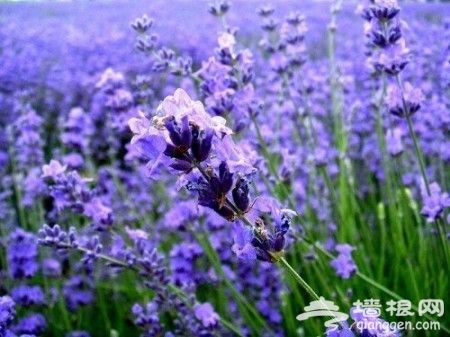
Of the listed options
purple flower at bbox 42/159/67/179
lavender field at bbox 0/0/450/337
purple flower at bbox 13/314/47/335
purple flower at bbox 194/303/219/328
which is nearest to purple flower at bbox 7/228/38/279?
lavender field at bbox 0/0/450/337

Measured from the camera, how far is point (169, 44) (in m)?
7.27

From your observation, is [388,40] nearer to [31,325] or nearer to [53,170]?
[53,170]

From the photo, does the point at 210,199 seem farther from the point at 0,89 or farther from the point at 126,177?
the point at 0,89

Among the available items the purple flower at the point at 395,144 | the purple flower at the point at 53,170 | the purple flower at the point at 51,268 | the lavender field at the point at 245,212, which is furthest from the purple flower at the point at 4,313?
the purple flower at the point at 395,144

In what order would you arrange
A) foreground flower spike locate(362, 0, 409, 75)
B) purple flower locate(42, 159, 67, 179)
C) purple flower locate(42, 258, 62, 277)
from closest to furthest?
foreground flower spike locate(362, 0, 409, 75) → purple flower locate(42, 159, 67, 179) → purple flower locate(42, 258, 62, 277)

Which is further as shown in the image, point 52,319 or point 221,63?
point 52,319

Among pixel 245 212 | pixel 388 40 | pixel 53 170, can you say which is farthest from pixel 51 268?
pixel 245 212

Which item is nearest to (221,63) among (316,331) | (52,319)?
(316,331)

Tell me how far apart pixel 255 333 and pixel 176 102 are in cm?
131

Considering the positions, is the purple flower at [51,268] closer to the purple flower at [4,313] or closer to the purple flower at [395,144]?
the purple flower at [4,313]

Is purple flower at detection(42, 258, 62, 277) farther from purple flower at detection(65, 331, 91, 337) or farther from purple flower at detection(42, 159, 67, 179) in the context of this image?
purple flower at detection(42, 159, 67, 179)

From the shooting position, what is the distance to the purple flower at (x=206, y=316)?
1.92 metres

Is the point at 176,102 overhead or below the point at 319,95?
below

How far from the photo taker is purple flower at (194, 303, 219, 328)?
6.31ft
